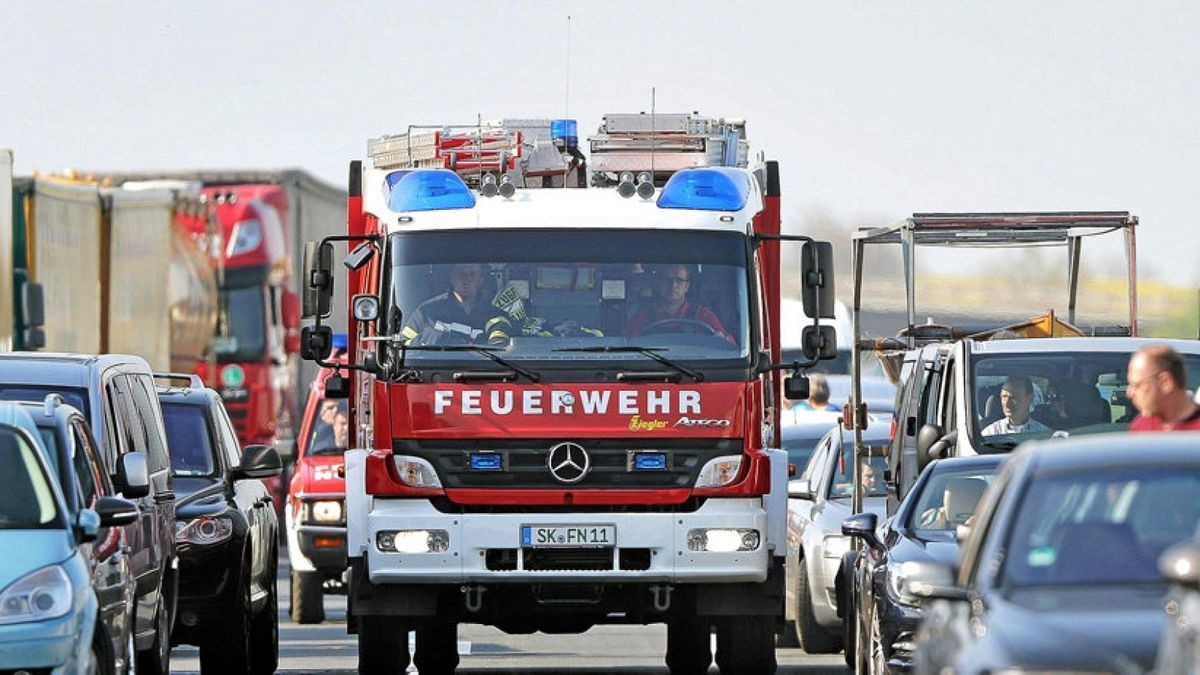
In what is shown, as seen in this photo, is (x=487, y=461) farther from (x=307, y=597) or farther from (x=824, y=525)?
(x=307, y=597)

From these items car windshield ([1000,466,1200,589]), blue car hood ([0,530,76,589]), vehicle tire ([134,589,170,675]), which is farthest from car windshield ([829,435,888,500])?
car windshield ([1000,466,1200,589])

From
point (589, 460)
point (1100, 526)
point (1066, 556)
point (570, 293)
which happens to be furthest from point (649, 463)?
point (1066, 556)

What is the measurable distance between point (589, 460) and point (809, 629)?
5594mm

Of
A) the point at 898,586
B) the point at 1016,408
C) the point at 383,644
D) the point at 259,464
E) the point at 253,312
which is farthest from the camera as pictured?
the point at 253,312

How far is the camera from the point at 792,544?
72.6 feet

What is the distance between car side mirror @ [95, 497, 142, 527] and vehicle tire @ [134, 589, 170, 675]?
6.69 feet

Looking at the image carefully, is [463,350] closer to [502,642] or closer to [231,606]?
[231,606]

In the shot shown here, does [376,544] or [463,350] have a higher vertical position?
[463,350]

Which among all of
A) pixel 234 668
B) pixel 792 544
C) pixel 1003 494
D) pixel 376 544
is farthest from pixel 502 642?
pixel 1003 494

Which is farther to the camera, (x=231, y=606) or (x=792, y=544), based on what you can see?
(x=792, y=544)

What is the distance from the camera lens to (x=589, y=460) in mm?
16062

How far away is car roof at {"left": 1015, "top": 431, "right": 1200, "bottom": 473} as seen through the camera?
10.4 metres

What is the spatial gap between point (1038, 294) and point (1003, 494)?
49.7 ft

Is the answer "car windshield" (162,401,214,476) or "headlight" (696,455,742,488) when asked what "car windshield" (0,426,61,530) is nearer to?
"headlight" (696,455,742,488)
